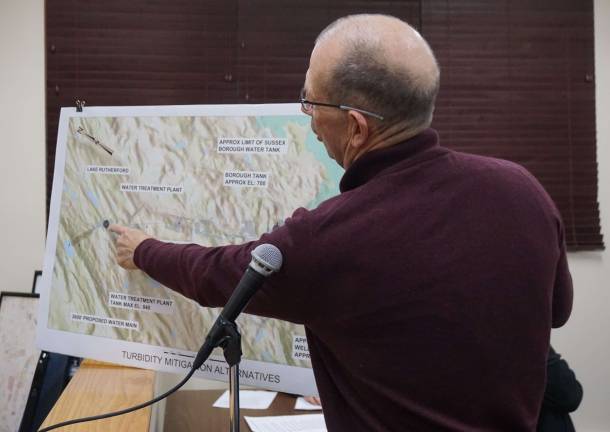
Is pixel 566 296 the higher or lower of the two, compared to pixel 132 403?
higher

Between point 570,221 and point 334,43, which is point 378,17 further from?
point 570,221

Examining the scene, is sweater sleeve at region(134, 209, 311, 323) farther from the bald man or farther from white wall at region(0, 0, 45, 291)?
white wall at region(0, 0, 45, 291)

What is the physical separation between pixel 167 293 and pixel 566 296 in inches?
36.8

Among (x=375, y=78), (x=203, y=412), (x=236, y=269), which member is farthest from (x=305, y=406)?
(x=375, y=78)

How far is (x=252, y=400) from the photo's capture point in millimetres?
2082

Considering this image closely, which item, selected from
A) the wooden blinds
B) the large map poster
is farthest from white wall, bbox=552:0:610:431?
the large map poster

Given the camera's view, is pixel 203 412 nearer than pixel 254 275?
No

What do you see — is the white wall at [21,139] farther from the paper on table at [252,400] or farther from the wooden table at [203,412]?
the paper on table at [252,400]

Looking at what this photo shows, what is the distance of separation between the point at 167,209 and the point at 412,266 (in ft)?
2.78

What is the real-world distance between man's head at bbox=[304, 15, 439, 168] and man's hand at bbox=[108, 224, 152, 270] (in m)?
0.68

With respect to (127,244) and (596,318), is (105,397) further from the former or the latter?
(596,318)

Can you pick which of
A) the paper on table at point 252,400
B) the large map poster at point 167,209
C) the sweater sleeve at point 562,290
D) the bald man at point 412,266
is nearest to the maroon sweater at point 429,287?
the bald man at point 412,266

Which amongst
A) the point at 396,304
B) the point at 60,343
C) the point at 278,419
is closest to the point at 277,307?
the point at 396,304

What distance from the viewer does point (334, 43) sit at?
927 millimetres
